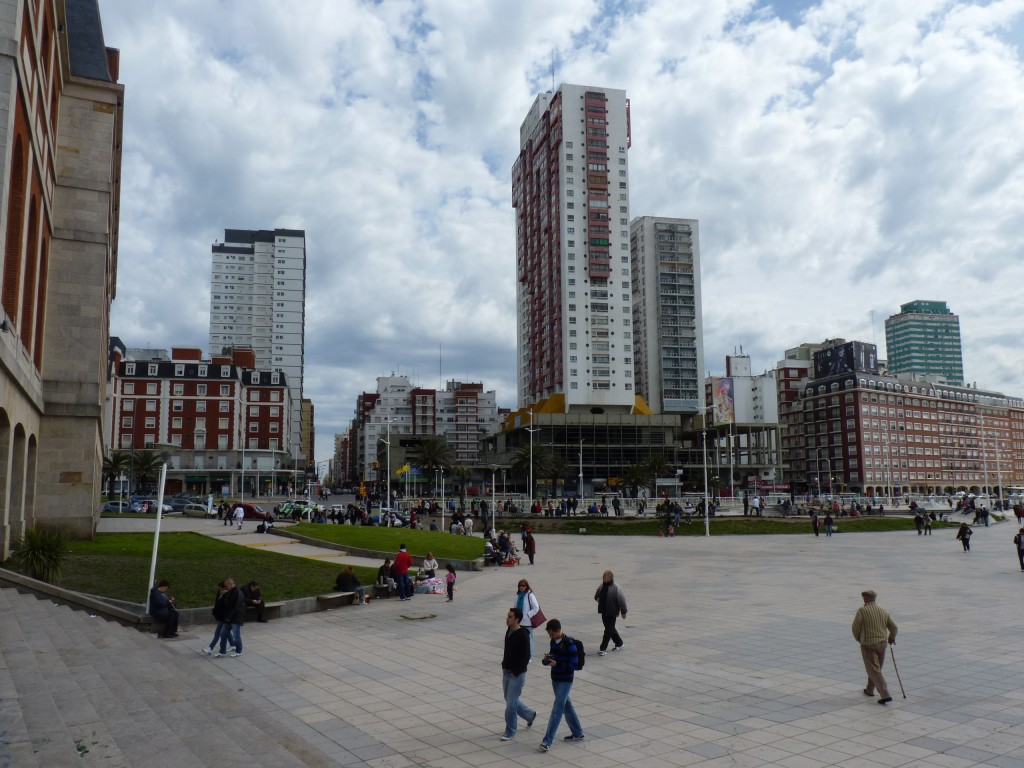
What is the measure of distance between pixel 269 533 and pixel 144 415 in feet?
213

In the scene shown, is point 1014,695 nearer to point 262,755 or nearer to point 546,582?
point 262,755

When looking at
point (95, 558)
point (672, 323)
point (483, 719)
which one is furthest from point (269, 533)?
point (672, 323)

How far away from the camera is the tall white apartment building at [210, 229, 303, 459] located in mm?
153125

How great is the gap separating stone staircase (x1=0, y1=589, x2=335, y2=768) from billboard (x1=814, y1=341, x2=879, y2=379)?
132811 millimetres

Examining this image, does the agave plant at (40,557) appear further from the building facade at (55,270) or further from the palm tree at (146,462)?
the palm tree at (146,462)

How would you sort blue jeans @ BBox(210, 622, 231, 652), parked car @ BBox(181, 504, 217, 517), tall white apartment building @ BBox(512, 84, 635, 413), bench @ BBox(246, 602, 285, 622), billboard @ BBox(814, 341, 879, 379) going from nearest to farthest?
blue jeans @ BBox(210, 622, 231, 652)
bench @ BBox(246, 602, 285, 622)
parked car @ BBox(181, 504, 217, 517)
tall white apartment building @ BBox(512, 84, 635, 413)
billboard @ BBox(814, 341, 879, 379)

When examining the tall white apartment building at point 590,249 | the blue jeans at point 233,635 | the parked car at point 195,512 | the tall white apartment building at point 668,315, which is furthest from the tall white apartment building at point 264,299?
the blue jeans at point 233,635

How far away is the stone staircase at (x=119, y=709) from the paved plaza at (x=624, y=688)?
49mm

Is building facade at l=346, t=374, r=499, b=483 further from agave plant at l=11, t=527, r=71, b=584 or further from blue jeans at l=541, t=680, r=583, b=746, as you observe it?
blue jeans at l=541, t=680, r=583, b=746

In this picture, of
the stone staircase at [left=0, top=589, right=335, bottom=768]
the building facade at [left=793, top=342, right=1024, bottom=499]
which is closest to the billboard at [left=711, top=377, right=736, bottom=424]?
the building facade at [left=793, top=342, right=1024, bottom=499]

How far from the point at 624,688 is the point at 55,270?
84.9 ft

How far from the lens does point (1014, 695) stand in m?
10.3

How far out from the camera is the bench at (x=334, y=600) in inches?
727

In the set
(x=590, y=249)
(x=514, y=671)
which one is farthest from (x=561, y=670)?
(x=590, y=249)
